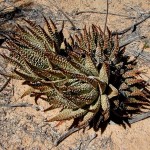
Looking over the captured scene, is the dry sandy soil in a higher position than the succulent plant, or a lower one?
lower

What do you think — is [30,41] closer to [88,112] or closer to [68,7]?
[88,112]

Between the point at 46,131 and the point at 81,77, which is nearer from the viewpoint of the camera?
the point at 81,77

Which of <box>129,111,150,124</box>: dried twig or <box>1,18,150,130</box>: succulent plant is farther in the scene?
<box>129,111,150,124</box>: dried twig

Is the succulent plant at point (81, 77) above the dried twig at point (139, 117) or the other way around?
above

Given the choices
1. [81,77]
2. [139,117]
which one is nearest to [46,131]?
[81,77]

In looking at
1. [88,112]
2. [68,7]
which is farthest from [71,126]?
[68,7]

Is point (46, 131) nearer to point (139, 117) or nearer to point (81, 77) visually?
point (81, 77)

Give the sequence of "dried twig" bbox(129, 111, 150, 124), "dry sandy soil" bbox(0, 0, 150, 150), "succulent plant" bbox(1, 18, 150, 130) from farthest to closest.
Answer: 1. "dried twig" bbox(129, 111, 150, 124)
2. "dry sandy soil" bbox(0, 0, 150, 150)
3. "succulent plant" bbox(1, 18, 150, 130)

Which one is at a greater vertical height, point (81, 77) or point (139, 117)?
point (81, 77)
